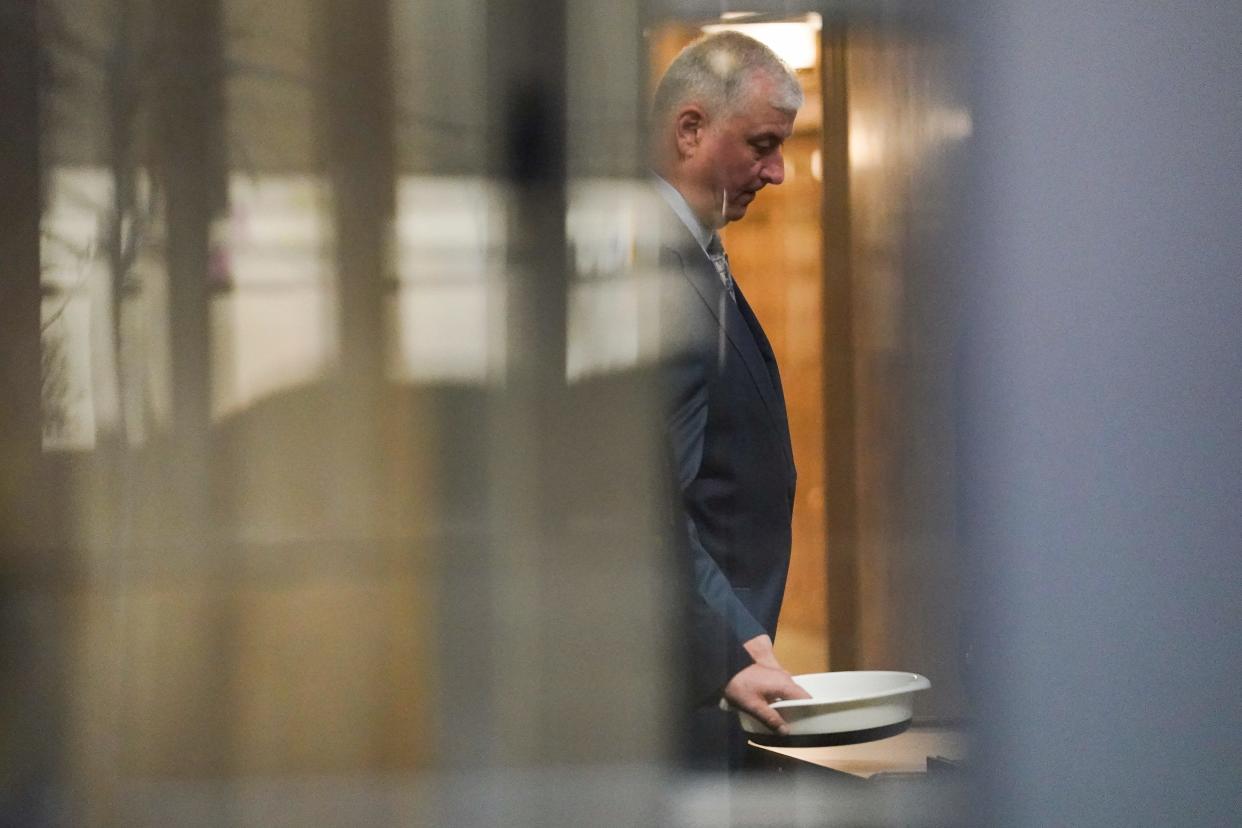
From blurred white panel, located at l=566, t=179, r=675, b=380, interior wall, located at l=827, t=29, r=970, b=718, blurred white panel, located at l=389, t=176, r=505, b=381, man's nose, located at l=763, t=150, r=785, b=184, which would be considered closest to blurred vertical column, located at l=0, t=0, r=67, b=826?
blurred white panel, located at l=389, t=176, r=505, b=381

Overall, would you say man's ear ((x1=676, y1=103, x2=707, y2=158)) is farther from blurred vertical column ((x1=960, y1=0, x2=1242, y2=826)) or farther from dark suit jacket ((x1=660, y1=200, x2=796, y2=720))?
blurred vertical column ((x1=960, y1=0, x2=1242, y2=826))

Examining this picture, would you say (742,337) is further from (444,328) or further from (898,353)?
(444,328)

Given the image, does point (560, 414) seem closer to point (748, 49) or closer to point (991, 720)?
point (748, 49)

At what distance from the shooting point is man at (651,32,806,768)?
11.7ft

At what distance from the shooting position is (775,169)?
3551mm

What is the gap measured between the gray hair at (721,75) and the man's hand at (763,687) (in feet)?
4.91

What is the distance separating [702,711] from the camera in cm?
362

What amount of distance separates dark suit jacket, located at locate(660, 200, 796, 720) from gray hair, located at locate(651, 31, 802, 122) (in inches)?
12.7

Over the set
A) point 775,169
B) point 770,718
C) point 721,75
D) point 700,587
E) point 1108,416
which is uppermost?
point 721,75

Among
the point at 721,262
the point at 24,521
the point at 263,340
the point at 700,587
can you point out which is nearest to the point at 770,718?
the point at 700,587

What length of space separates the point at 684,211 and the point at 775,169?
275mm

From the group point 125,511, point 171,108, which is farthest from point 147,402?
point 171,108

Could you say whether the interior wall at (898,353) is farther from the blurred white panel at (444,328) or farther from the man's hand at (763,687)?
the blurred white panel at (444,328)

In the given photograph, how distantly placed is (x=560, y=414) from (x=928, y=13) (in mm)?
1517
